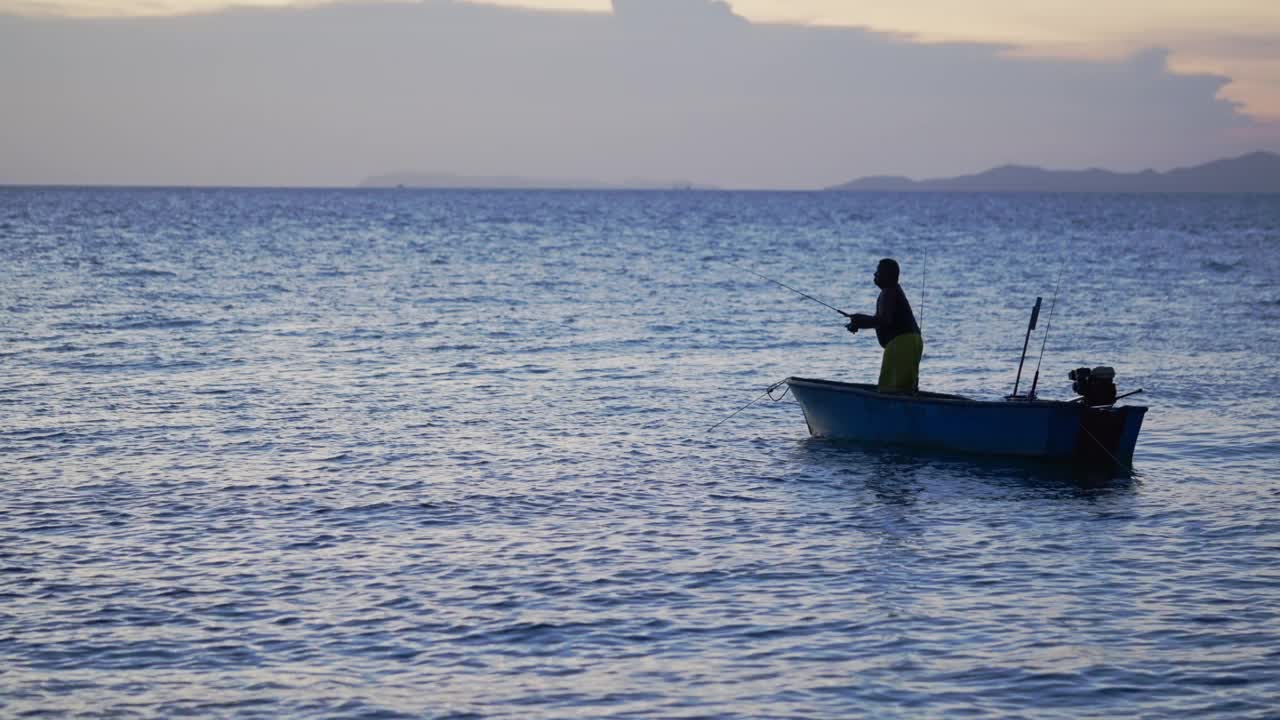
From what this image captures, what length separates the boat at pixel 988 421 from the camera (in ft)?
48.8

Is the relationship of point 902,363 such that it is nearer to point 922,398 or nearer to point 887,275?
point 922,398

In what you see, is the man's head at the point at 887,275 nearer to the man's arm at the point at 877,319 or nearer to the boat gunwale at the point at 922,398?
the man's arm at the point at 877,319

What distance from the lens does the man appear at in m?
15.7

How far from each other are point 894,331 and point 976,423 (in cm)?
140

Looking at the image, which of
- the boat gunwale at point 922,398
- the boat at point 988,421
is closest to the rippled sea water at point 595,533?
the boat at point 988,421

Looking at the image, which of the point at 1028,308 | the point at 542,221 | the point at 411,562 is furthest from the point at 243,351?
the point at 542,221

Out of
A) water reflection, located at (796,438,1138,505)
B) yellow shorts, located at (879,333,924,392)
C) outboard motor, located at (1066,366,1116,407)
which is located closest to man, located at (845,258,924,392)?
yellow shorts, located at (879,333,924,392)

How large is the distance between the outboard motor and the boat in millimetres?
11

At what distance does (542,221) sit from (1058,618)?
95140 mm

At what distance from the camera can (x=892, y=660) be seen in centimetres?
887

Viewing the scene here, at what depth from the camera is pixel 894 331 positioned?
52.3ft

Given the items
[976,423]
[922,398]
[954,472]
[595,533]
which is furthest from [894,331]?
[595,533]

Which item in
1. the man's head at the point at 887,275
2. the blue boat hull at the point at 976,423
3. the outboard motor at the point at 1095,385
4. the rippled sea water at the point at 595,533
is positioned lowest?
the rippled sea water at the point at 595,533

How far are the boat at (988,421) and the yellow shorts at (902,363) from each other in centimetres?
18
